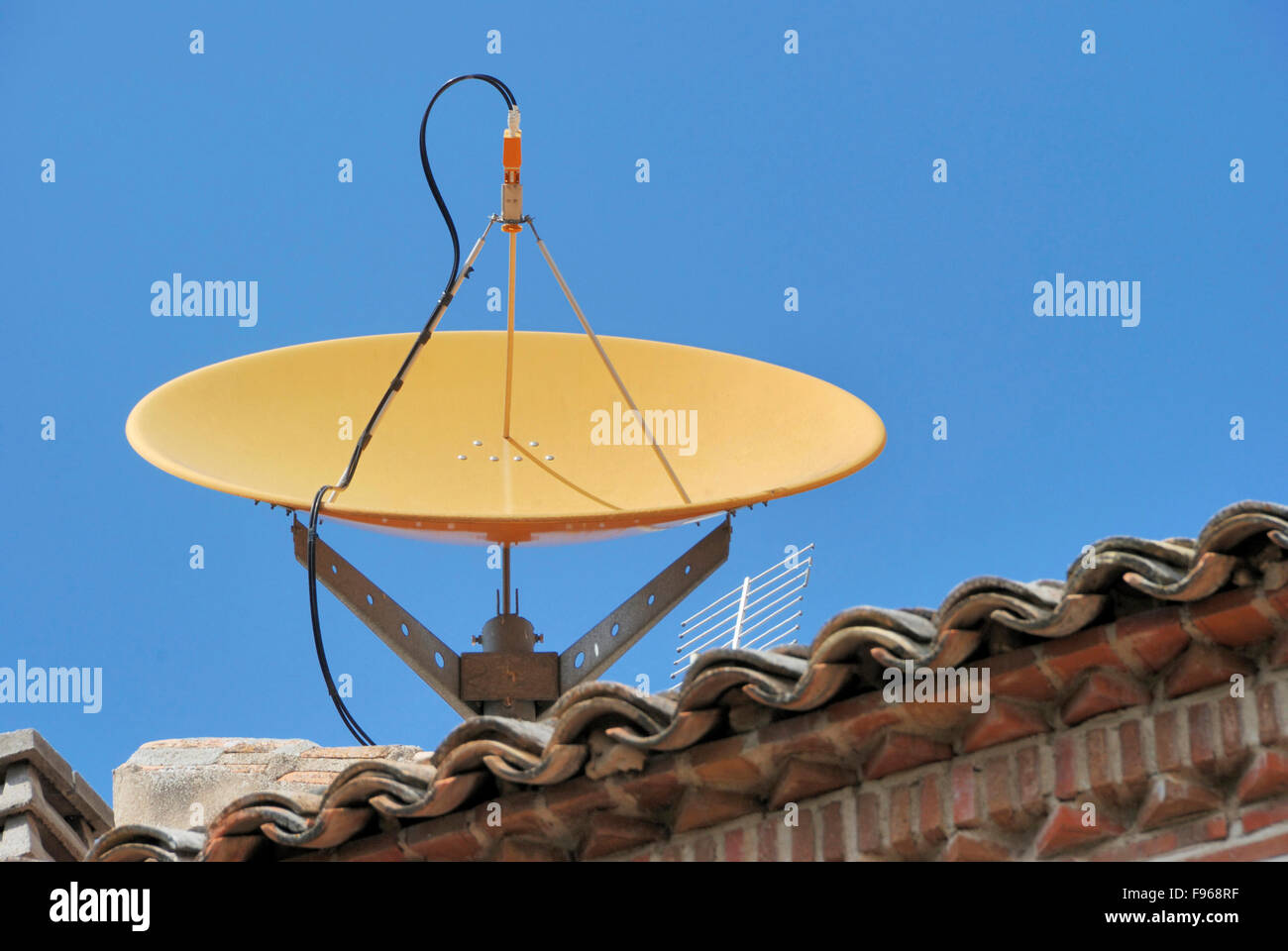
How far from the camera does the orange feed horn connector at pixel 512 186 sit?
11.6 m

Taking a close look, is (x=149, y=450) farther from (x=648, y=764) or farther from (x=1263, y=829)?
(x=1263, y=829)

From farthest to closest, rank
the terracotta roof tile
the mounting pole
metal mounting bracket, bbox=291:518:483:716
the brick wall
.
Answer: the mounting pole → metal mounting bracket, bbox=291:518:483:716 → the brick wall → the terracotta roof tile

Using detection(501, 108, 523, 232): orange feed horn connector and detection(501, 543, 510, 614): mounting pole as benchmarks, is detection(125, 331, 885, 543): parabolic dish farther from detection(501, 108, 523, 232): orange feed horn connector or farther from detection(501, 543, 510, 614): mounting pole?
detection(501, 108, 523, 232): orange feed horn connector

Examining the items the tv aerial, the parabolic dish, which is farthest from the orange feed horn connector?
the parabolic dish

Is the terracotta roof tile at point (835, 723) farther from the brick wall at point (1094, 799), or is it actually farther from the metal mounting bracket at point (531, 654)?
the metal mounting bracket at point (531, 654)

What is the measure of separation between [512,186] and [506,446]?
1654mm

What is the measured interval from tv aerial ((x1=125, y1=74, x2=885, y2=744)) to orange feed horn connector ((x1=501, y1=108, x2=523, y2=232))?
11 mm

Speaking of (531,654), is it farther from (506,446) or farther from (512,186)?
(512,186)

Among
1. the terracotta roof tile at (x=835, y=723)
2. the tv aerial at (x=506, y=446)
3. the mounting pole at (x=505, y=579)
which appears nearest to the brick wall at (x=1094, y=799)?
the terracotta roof tile at (x=835, y=723)

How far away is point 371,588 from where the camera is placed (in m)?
11.2

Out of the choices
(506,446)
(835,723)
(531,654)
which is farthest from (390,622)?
(835,723)

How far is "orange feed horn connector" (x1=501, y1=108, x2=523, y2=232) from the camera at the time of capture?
11562mm
